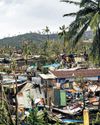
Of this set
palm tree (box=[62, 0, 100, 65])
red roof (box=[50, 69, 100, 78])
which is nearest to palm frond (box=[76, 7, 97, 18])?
palm tree (box=[62, 0, 100, 65])

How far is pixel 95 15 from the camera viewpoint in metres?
24.8

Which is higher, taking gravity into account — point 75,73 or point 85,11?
point 85,11

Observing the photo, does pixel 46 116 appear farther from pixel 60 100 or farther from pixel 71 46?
pixel 60 100

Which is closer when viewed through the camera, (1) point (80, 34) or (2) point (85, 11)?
(1) point (80, 34)

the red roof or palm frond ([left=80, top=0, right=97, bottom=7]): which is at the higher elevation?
palm frond ([left=80, top=0, right=97, bottom=7])

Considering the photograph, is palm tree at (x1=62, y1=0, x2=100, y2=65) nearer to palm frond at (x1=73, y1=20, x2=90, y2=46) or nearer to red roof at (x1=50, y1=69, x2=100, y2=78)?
palm frond at (x1=73, y1=20, x2=90, y2=46)

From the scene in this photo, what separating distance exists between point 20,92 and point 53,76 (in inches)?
476

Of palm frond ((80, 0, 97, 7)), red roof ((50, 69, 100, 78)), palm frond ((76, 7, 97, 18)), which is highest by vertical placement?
palm frond ((80, 0, 97, 7))

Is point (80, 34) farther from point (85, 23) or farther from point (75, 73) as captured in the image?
point (75, 73)

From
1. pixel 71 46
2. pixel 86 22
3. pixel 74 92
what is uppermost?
pixel 86 22

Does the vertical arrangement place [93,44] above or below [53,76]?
above

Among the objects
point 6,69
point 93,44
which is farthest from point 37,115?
point 6,69

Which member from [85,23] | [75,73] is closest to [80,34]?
[85,23]

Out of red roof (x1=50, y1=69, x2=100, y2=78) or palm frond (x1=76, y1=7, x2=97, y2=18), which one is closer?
palm frond (x1=76, y1=7, x2=97, y2=18)
